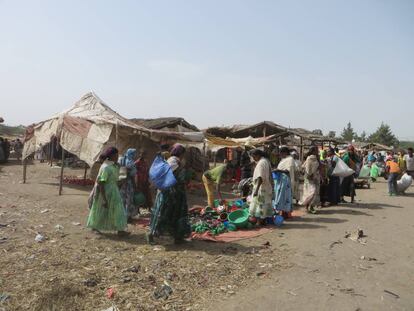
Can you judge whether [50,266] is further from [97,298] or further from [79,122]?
[79,122]

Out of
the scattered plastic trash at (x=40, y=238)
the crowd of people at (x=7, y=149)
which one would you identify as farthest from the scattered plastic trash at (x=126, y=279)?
the crowd of people at (x=7, y=149)

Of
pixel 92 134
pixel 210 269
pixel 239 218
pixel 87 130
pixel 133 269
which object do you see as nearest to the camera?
pixel 133 269

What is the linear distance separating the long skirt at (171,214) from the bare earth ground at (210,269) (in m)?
0.28

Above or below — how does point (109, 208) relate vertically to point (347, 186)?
below

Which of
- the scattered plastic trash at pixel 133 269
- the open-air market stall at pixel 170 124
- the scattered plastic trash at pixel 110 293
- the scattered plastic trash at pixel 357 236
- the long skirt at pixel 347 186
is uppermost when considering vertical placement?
the open-air market stall at pixel 170 124

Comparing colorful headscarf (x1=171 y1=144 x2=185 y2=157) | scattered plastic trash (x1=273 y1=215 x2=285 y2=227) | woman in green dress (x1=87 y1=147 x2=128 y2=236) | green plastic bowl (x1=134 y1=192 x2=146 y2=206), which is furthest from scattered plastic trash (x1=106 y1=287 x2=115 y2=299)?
scattered plastic trash (x1=273 y1=215 x2=285 y2=227)

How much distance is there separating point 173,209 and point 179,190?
331 millimetres

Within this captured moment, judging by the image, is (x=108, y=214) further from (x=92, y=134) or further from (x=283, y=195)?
(x=92, y=134)

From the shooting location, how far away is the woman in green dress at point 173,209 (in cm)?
639

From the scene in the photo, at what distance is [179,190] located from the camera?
21.3ft

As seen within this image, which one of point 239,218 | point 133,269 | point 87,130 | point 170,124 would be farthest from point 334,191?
point 170,124

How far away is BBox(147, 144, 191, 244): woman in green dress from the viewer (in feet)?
21.0

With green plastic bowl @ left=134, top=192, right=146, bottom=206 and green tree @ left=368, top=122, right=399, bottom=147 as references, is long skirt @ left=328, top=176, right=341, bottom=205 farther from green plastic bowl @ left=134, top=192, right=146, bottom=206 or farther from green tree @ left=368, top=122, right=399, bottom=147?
green tree @ left=368, top=122, right=399, bottom=147

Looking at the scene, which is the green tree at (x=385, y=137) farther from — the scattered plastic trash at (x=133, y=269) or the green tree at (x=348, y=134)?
the scattered plastic trash at (x=133, y=269)
